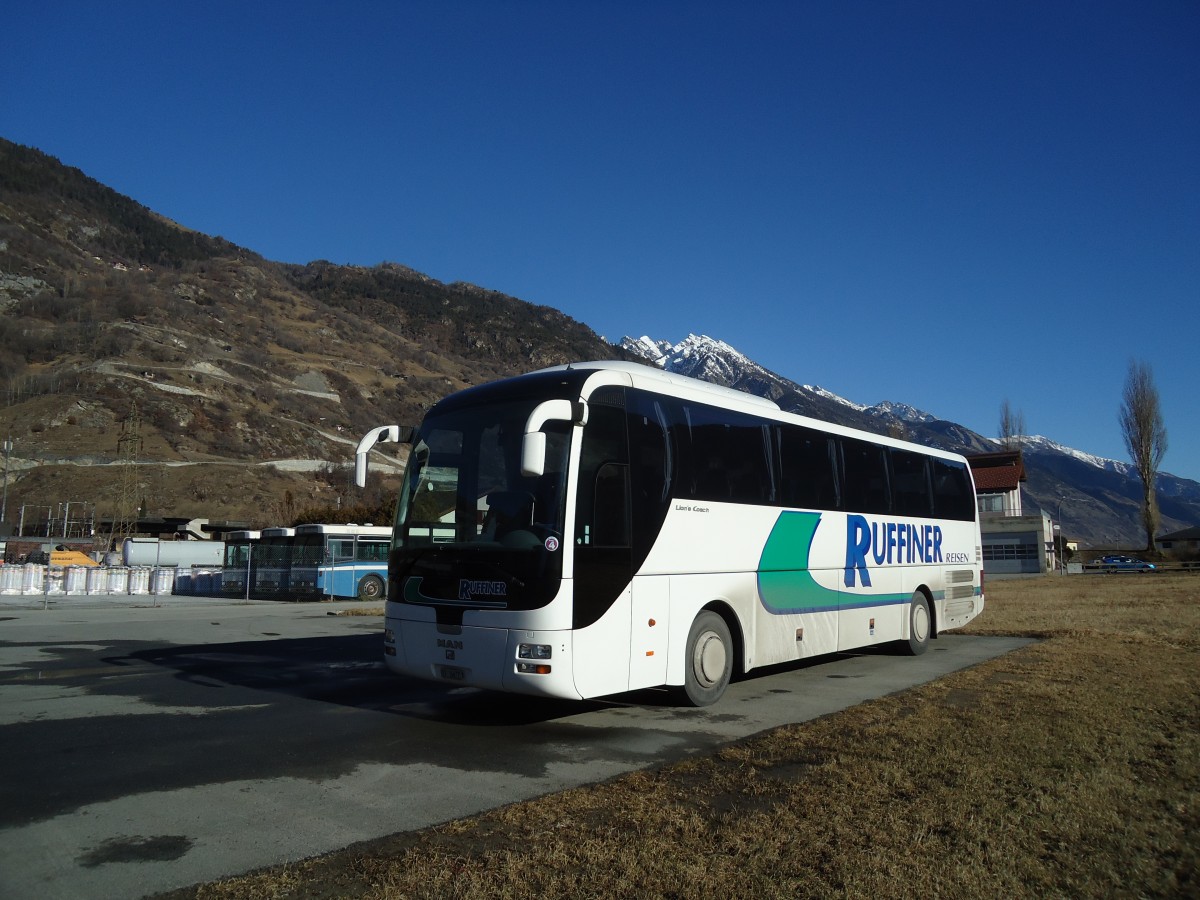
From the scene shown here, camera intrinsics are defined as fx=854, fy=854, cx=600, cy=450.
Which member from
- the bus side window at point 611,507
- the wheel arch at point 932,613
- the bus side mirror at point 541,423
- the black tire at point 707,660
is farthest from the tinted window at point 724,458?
the wheel arch at point 932,613

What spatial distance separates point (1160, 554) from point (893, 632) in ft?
216

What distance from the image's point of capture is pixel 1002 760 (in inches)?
253

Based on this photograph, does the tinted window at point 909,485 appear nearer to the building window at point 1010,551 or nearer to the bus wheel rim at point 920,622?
the bus wheel rim at point 920,622

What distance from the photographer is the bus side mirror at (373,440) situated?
9.12m

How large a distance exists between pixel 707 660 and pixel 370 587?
28912 millimetres

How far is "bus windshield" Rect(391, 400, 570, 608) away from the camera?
7621 millimetres

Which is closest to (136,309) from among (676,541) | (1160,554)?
(1160,554)

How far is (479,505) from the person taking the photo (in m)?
8.12

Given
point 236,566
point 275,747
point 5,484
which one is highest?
point 5,484

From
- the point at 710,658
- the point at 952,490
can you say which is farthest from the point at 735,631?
the point at 952,490

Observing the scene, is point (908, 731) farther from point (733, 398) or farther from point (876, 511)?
point (876, 511)

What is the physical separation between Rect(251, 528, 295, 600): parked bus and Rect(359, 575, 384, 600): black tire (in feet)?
10.7

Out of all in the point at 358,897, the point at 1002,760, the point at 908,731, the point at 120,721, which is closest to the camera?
the point at 358,897

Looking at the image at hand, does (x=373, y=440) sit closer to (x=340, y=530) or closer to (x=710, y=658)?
(x=710, y=658)
